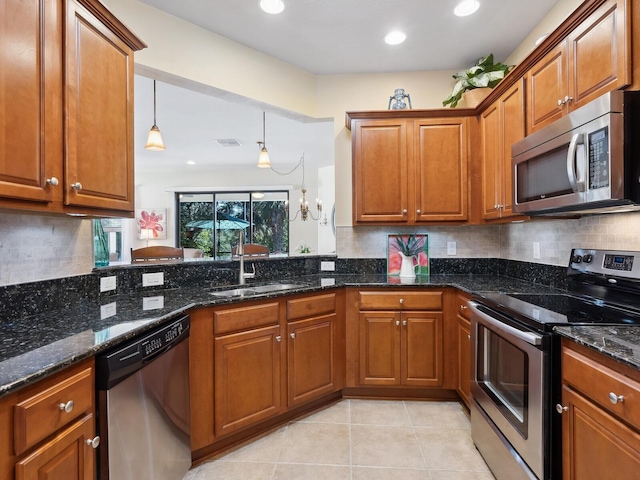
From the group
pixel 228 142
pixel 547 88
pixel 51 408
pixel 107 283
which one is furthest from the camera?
pixel 228 142

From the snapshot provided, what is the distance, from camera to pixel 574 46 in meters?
1.62

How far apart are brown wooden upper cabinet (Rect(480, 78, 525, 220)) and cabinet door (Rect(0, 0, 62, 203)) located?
240 cm

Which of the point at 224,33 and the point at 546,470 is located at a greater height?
the point at 224,33

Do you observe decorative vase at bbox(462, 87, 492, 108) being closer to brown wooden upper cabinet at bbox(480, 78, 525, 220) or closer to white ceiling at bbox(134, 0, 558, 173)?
brown wooden upper cabinet at bbox(480, 78, 525, 220)

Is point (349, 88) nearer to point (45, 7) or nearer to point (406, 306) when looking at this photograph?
point (406, 306)

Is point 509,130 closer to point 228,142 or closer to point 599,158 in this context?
point 599,158

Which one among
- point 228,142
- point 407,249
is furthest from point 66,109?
point 228,142

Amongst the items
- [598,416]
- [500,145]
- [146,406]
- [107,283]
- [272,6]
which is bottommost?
[146,406]

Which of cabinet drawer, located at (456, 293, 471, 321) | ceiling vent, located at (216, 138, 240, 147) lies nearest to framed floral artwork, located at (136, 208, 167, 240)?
ceiling vent, located at (216, 138, 240, 147)

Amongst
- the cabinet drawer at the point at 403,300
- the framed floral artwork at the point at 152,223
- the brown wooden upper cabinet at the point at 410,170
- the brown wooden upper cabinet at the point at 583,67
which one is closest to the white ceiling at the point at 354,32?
the brown wooden upper cabinet at the point at 410,170

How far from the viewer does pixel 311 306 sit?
2309 millimetres

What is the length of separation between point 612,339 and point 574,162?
74 cm

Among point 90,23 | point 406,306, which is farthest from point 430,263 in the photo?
point 90,23

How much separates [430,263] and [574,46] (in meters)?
1.82
